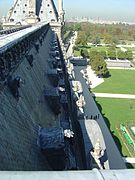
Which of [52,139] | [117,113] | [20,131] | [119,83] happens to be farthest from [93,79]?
[20,131]

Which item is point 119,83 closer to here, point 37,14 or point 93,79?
point 93,79

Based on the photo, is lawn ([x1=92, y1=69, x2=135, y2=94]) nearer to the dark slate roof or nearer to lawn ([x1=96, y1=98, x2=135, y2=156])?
lawn ([x1=96, y1=98, x2=135, y2=156])

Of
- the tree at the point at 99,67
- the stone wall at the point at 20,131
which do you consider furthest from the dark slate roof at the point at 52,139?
the tree at the point at 99,67

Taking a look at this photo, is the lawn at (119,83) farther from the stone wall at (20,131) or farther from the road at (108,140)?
the stone wall at (20,131)

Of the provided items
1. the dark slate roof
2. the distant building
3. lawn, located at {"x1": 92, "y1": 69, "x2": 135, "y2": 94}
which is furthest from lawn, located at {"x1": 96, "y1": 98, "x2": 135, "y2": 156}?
the dark slate roof

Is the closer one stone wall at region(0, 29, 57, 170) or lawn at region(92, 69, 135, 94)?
stone wall at region(0, 29, 57, 170)

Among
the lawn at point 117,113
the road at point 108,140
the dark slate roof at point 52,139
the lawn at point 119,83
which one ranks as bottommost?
the lawn at point 119,83

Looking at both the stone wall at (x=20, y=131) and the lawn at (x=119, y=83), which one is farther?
the lawn at (x=119, y=83)

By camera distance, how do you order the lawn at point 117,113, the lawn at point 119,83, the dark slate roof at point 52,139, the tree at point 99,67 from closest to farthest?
the dark slate roof at point 52,139 < the lawn at point 117,113 < the lawn at point 119,83 < the tree at point 99,67
